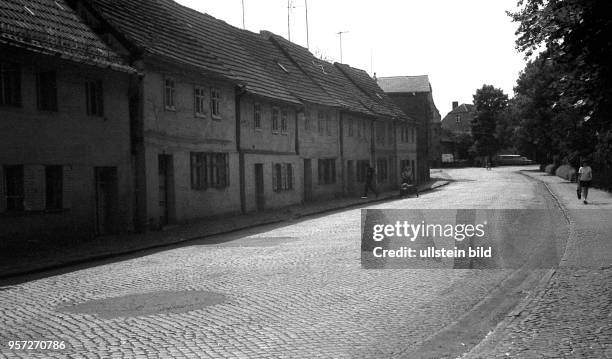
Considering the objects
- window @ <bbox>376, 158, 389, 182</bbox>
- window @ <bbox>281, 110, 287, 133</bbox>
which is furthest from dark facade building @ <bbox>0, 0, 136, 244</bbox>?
window @ <bbox>376, 158, 389, 182</bbox>

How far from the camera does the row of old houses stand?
689 inches

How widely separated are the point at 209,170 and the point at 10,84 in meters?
10.6

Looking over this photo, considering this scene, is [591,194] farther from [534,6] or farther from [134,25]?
[134,25]

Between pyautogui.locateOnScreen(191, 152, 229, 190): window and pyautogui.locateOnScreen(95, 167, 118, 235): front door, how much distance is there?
4483 millimetres

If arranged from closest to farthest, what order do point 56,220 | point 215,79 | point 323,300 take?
point 323,300 → point 56,220 → point 215,79

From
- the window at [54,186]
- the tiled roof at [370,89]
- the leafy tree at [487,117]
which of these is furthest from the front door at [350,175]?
the leafy tree at [487,117]

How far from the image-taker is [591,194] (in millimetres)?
34750

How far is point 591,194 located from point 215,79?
773 inches

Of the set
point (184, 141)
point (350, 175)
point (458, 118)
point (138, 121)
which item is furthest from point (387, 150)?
point (458, 118)

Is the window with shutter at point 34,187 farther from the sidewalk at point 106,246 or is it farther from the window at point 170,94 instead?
the window at point 170,94

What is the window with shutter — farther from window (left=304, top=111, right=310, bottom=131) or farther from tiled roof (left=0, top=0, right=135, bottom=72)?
window (left=304, top=111, right=310, bottom=131)

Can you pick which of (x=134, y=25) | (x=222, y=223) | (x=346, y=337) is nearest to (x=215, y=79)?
(x=134, y=25)

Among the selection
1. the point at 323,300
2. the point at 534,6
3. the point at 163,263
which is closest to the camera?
the point at 323,300

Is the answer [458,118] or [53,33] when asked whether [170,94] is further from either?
[458,118]
